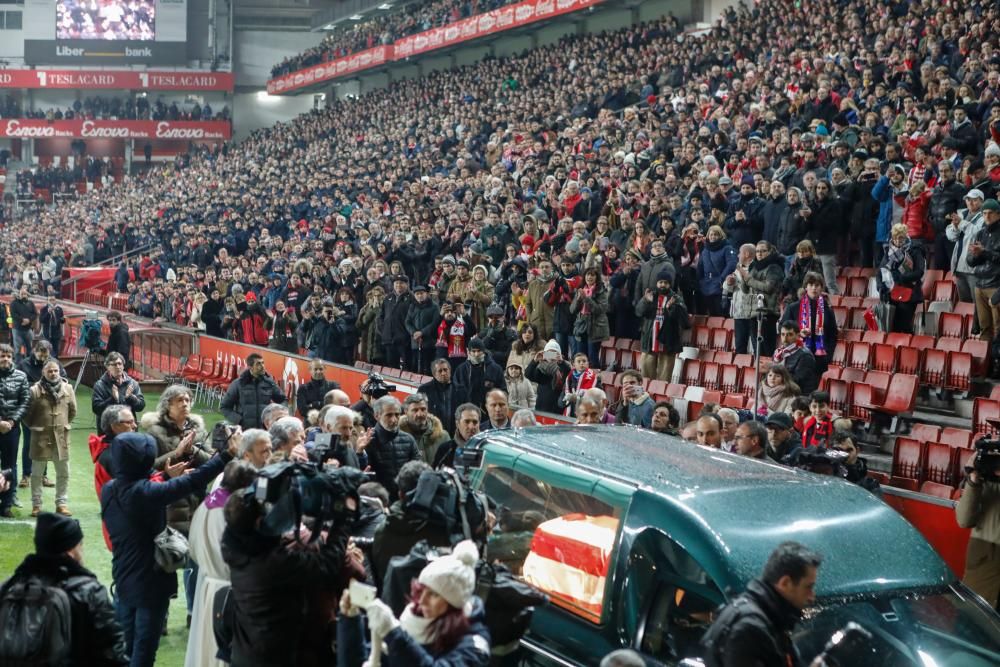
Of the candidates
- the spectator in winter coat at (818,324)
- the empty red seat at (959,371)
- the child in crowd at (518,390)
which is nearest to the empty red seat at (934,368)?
the empty red seat at (959,371)

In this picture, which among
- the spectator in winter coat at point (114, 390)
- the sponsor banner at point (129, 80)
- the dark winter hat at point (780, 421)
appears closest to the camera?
the dark winter hat at point (780, 421)

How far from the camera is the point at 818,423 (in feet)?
30.9

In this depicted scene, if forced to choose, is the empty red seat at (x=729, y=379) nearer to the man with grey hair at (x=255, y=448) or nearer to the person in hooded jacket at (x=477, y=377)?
the person in hooded jacket at (x=477, y=377)

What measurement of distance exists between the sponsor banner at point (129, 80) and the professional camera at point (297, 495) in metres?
57.5

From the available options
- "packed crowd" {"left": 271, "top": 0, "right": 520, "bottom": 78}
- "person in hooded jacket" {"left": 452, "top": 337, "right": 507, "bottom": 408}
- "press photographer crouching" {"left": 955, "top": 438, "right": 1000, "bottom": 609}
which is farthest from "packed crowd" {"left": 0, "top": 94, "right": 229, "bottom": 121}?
"press photographer crouching" {"left": 955, "top": 438, "right": 1000, "bottom": 609}

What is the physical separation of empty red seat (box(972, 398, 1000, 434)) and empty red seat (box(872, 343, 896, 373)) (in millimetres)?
1725

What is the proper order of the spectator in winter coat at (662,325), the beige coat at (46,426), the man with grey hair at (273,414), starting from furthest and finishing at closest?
the spectator in winter coat at (662,325), the beige coat at (46,426), the man with grey hair at (273,414)

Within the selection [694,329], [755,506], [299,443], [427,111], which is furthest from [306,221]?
[755,506]

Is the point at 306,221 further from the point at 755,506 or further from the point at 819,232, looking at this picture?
the point at 755,506

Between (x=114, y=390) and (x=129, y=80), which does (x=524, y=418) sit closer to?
(x=114, y=390)

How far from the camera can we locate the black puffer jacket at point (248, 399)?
479 inches

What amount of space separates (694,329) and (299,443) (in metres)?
9.25

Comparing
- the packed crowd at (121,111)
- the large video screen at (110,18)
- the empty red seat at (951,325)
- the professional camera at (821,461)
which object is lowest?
the professional camera at (821,461)

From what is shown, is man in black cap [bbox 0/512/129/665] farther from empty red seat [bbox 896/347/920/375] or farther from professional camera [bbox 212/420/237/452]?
empty red seat [bbox 896/347/920/375]
